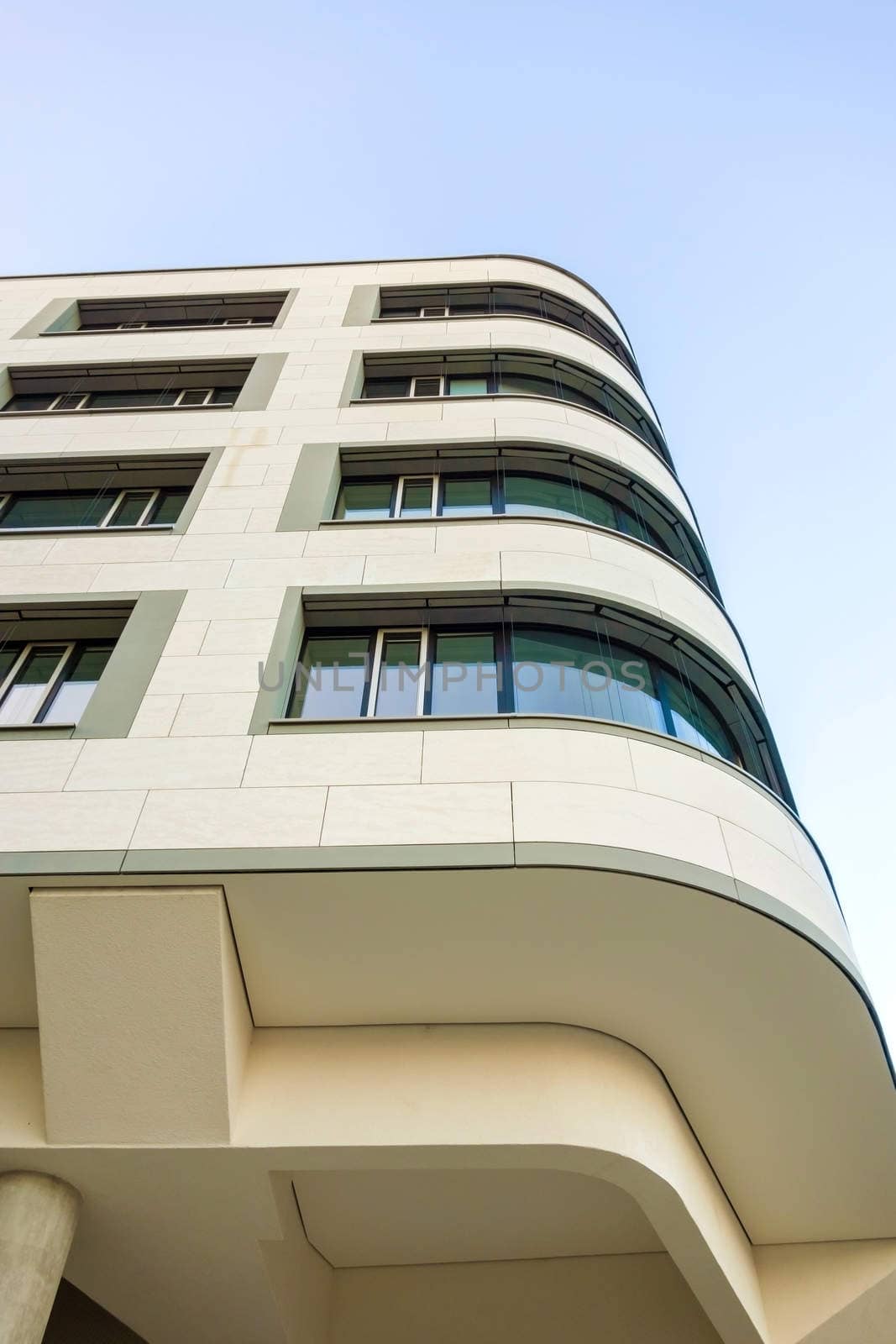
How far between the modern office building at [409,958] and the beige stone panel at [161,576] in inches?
2.5

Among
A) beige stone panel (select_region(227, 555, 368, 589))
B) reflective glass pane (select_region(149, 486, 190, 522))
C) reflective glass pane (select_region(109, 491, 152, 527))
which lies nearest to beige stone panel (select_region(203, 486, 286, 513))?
beige stone panel (select_region(227, 555, 368, 589))

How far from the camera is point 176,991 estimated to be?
7.17 m

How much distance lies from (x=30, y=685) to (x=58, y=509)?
4.01m

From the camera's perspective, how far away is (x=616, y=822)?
7.39 m

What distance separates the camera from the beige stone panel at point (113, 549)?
10.5 meters

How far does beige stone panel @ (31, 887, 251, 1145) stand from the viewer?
7.12 m

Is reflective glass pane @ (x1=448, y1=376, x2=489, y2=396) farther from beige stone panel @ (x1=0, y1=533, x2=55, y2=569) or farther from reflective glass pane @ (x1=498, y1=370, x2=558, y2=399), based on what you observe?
A: beige stone panel @ (x1=0, y1=533, x2=55, y2=569)

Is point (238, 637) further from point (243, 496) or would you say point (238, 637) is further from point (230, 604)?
point (243, 496)

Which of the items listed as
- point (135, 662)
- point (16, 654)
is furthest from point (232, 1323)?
point (16, 654)

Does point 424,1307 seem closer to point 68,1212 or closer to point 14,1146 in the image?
point 68,1212

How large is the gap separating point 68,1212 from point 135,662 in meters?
→ 4.65

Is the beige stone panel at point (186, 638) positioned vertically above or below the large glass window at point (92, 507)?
below

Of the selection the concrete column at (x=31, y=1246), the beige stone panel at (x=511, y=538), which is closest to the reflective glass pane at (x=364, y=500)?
the beige stone panel at (x=511, y=538)

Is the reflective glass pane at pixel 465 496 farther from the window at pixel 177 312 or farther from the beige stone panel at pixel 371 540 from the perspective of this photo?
the window at pixel 177 312
